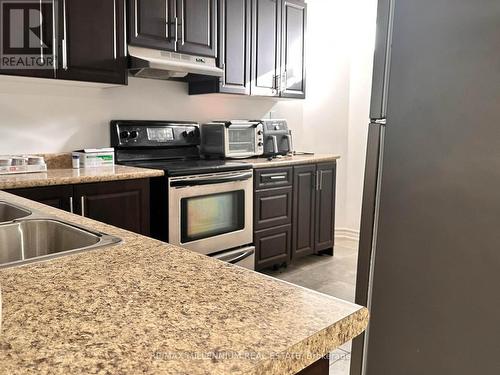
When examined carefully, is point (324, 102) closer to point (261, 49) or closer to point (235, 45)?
point (261, 49)

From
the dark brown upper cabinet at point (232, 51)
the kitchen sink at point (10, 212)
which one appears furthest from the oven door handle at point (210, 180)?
the kitchen sink at point (10, 212)

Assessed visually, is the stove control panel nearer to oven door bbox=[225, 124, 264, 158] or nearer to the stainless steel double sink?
oven door bbox=[225, 124, 264, 158]

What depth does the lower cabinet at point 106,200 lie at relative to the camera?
2.33 meters

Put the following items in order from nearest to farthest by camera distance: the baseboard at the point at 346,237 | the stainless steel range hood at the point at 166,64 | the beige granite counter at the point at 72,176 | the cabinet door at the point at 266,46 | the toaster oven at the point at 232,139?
1. the beige granite counter at the point at 72,176
2. the stainless steel range hood at the point at 166,64
3. the toaster oven at the point at 232,139
4. the cabinet door at the point at 266,46
5. the baseboard at the point at 346,237

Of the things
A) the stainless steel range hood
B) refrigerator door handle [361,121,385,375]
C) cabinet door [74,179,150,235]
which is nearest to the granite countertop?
refrigerator door handle [361,121,385,375]

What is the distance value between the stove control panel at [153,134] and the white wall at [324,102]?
0.07 metres

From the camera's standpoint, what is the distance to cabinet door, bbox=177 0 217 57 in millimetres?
3111

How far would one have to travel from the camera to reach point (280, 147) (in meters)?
4.00

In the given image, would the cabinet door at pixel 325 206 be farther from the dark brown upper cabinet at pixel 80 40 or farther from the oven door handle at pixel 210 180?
the dark brown upper cabinet at pixel 80 40

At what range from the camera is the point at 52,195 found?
7.64ft

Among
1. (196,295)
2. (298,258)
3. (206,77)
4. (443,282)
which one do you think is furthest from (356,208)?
(196,295)

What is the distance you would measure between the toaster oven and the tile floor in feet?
3.32

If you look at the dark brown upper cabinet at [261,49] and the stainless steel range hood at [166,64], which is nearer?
the stainless steel range hood at [166,64]

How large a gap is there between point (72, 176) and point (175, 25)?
1.29m
